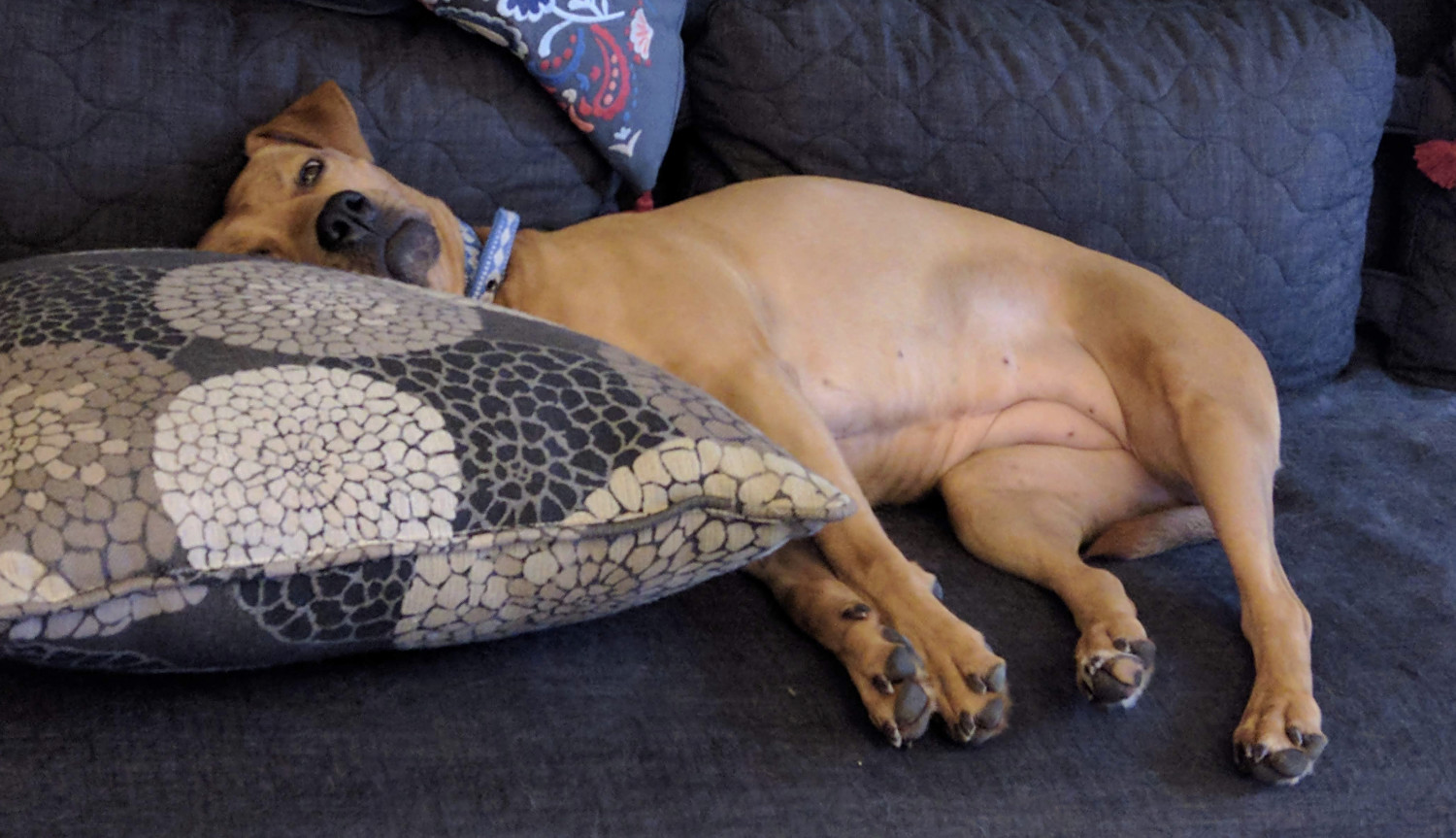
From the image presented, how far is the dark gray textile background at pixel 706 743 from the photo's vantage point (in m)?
0.95

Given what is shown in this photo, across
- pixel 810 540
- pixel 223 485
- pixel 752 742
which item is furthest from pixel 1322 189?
pixel 223 485

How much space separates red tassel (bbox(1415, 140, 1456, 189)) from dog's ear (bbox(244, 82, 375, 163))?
1953mm

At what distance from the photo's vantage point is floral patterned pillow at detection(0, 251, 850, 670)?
0.88m

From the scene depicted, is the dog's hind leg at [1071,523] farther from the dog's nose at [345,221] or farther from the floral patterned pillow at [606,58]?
the dog's nose at [345,221]

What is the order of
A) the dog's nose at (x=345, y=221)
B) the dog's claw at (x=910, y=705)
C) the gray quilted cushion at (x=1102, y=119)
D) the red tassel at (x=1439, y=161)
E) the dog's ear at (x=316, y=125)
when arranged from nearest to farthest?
the dog's claw at (x=910, y=705) → the dog's nose at (x=345, y=221) → the dog's ear at (x=316, y=125) → the gray quilted cushion at (x=1102, y=119) → the red tassel at (x=1439, y=161)

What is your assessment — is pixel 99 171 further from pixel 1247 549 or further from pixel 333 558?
pixel 1247 549

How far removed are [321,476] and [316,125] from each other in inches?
35.1

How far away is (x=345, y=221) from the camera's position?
1.54 metres

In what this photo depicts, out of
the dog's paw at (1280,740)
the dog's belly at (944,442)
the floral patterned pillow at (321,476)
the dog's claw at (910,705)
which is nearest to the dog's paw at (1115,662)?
the dog's paw at (1280,740)

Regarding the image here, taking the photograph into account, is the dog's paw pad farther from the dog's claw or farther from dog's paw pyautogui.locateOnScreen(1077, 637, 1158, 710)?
the dog's claw

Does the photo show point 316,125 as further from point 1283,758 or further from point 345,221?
point 1283,758

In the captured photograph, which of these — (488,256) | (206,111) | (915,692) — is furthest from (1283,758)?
(206,111)

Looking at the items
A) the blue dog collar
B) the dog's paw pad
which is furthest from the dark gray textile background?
the blue dog collar

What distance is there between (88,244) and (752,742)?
1211mm
